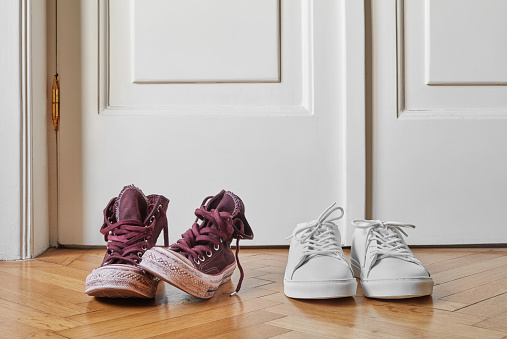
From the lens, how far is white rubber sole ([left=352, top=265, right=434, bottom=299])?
0.82m

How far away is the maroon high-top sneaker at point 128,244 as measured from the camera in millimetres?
803

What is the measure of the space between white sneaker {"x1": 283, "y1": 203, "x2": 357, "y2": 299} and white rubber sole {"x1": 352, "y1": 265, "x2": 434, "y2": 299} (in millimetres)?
33

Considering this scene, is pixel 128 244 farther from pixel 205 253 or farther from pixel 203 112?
pixel 203 112

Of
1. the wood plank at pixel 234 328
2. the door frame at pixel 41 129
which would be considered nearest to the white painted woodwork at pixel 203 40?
the door frame at pixel 41 129

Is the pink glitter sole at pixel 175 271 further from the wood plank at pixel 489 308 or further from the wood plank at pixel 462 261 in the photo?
the wood plank at pixel 462 261

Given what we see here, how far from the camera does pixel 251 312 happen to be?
0.78 m

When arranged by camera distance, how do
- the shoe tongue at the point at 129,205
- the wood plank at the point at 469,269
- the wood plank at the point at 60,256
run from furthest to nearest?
1. the wood plank at the point at 60,256
2. the wood plank at the point at 469,269
3. the shoe tongue at the point at 129,205

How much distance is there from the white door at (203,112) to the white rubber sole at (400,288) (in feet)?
1.79

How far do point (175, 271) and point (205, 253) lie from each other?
8 cm

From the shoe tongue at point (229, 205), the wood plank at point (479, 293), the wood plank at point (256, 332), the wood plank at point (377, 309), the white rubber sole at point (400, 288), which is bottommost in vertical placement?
the wood plank at point (479, 293)

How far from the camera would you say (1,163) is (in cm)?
127

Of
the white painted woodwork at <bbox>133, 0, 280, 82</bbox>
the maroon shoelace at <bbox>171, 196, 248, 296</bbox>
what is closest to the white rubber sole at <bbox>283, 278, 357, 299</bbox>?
the maroon shoelace at <bbox>171, 196, 248, 296</bbox>

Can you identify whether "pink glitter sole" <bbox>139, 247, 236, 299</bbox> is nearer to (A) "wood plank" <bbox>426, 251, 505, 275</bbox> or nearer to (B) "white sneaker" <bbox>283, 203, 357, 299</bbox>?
(B) "white sneaker" <bbox>283, 203, 357, 299</bbox>

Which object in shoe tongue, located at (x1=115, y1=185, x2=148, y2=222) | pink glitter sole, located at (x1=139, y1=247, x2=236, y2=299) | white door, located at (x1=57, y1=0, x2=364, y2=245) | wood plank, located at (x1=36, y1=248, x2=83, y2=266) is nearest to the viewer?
pink glitter sole, located at (x1=139, y1=247, x2=236, y2=299)
